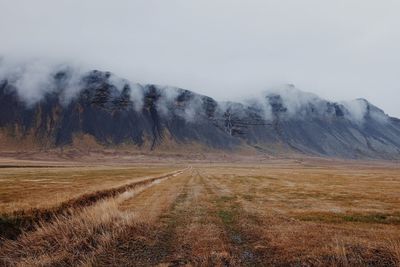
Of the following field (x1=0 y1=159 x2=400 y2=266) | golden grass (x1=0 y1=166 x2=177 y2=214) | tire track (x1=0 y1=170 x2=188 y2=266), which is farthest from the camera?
golden grass (x1=0 y1=166 x2=177 y2=214)

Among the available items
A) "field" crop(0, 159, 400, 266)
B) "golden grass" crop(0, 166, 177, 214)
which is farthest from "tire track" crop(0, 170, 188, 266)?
"golden grass" crop(0, 166, 177, 214)

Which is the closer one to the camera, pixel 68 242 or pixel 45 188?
pixel 68 242

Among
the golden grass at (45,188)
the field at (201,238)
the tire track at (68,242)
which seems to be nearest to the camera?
the field at (201,238)

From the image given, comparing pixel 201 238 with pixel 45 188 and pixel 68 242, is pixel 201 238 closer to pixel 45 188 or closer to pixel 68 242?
pixel 68 242

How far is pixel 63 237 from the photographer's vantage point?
19.3 m

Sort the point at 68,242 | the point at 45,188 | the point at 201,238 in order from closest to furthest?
the point at 68,242, the point at 201,238, the point at 45,188

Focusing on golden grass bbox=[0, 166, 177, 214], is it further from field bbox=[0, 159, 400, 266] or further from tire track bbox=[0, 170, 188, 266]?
tire track bbox=[0, 170, 188, 266]

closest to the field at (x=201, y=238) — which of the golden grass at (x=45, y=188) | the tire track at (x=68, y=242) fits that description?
the tire track at (x=68, y=242)

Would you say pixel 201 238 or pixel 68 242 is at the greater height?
pixel 201 238

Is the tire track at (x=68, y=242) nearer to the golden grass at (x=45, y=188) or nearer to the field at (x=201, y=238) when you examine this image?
the field at (x=201, y=238)

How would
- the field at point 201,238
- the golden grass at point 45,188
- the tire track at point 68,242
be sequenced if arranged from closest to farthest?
the field at point 201,238, the tire track at point 68,242, the golden grass at point 45,188

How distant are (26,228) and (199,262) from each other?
13.1 metres

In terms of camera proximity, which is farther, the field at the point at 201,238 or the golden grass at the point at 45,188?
the golden grass at the point at 45,188

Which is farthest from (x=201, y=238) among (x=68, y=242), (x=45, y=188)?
(x=45, y=188)
